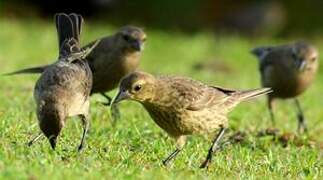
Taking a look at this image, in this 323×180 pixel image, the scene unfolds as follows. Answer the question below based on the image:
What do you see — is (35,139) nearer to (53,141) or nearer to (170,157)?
(53,141)

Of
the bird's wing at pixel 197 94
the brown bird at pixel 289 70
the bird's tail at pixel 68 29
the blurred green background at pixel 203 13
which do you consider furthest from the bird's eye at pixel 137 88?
the blurred green background at pixel 203 13

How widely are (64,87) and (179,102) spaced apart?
915 mm

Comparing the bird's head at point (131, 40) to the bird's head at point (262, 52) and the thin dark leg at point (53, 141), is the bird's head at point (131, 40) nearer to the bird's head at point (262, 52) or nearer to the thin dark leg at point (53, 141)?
the bird's head at point (262, 52)

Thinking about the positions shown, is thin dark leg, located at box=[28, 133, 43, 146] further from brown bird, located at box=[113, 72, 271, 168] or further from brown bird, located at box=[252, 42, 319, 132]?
brown bird, located at box=[252, 42, 319, 132]

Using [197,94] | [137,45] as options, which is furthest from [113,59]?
[197,94]

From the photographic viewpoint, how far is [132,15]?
1955 cm

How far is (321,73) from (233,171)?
29.5 ft

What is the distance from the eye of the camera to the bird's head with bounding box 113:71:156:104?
689 centimetres

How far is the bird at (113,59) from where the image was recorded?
9.21m

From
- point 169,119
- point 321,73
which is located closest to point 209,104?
point 169,119

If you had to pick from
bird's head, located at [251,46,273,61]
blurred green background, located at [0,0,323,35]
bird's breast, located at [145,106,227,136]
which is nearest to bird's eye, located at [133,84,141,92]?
bird's breast, located at [145,106,227,136]

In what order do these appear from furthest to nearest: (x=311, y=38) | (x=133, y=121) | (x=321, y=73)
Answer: (x=311, y=38)
(x=321, y=73)
(x=133, y=121)

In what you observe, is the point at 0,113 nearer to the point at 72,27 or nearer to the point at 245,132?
the point at 72,27

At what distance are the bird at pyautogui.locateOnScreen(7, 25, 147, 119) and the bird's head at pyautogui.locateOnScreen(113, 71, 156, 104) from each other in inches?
80.2
